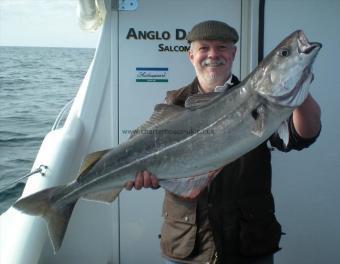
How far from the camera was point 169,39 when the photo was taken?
15.2ft

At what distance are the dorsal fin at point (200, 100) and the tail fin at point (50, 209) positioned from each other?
1026 mm

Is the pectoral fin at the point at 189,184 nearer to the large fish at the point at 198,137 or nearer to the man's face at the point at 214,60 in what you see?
the large fish at the point at 198,137

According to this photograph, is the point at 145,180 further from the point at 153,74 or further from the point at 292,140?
the point at 153,74

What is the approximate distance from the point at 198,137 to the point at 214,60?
66cm

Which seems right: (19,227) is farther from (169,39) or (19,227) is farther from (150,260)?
(169,39)

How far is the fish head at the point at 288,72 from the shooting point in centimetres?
247

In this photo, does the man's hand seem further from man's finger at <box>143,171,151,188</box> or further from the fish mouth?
the fish mouth

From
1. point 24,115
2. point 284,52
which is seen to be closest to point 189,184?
point 284,52

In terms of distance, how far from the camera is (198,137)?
295 cm

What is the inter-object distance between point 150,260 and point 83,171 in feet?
6.47

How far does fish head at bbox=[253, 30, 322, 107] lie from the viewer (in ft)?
8.09

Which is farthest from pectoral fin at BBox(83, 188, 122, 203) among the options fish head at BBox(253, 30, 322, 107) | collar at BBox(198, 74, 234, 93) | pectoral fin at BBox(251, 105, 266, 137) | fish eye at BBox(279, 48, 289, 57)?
fish eye at BBox(279, 48, 289, 57)

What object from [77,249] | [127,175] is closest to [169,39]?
[127,175]

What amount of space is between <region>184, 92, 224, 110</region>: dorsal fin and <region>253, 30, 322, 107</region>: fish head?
33 centimetres
